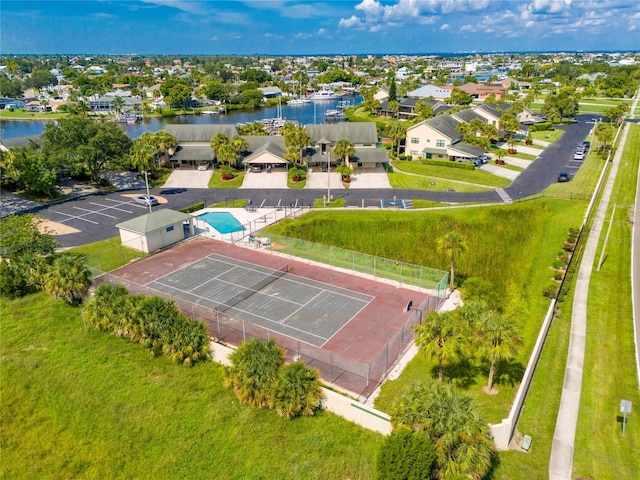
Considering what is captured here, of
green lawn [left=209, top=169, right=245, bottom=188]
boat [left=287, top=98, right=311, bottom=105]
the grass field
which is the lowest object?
green lawn [left=209, top=169, right=245, bottom=188]

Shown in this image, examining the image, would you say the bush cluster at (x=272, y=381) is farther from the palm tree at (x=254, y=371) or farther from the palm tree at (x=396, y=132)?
the palm tree at (x=396, y=132)

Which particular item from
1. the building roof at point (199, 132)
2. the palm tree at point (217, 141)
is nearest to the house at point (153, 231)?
the palm tree at point (217, 141)

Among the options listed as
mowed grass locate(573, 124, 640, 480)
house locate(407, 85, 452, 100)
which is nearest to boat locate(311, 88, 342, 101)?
house locate(407, 85, 452, 100)

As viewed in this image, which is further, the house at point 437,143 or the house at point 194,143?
the house at point 437,143

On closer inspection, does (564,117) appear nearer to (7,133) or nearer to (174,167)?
(174,167)

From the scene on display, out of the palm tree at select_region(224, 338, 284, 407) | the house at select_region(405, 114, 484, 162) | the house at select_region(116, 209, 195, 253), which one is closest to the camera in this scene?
the palm tree at select_region(224, 338, 284, 407)

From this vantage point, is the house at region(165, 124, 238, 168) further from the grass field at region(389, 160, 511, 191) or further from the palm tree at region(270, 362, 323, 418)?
the palm tree at region(270, 362, 323, 418)

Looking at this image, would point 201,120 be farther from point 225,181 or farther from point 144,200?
point 144,200
